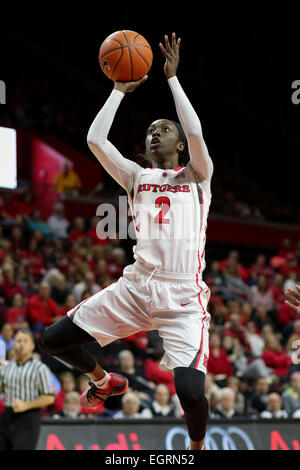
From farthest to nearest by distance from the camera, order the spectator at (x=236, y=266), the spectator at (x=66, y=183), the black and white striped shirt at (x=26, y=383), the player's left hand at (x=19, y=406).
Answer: the spectator at (x=66, y=183)
the spectator at (x=236, y=266)
the black and white striped shirt at (x=26, y=383)
the player's left hand at (x=19, y=406)

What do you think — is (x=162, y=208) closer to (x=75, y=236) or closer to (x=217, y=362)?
(x=217, y=362)

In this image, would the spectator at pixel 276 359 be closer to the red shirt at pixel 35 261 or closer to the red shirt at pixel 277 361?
the red shirt at pixel 277 361

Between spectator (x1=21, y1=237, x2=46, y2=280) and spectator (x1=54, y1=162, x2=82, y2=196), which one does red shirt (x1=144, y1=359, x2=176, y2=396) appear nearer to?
spectator (x1=21, y1=237, x2=46, y2=280)

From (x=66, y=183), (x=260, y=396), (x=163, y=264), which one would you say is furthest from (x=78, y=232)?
(x=163, y=264)

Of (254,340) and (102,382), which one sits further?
(254,340)

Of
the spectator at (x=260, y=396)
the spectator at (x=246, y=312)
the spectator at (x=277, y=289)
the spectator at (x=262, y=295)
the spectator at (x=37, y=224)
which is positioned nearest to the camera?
the spectator at (x=260, y=396)

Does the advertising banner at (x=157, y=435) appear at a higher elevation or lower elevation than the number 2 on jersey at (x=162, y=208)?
lower

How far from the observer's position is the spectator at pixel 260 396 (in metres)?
10.2

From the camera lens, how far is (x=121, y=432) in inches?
326

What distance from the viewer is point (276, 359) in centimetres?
1159

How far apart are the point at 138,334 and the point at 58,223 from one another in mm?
3660

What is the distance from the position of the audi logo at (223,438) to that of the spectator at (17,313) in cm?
289

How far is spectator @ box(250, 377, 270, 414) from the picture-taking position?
33.6 ft
